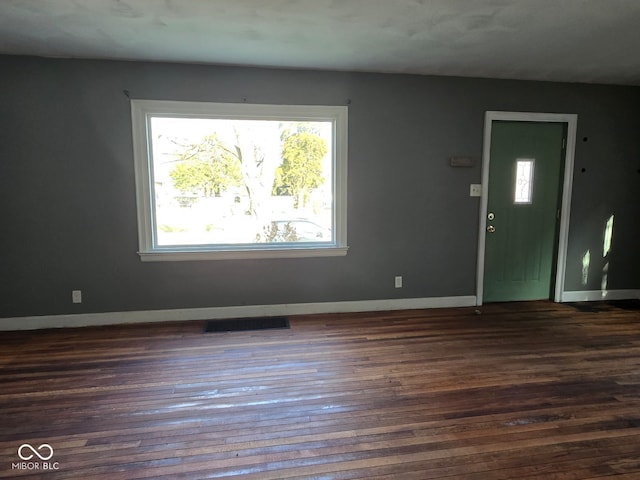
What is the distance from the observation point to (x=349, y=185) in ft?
12.1

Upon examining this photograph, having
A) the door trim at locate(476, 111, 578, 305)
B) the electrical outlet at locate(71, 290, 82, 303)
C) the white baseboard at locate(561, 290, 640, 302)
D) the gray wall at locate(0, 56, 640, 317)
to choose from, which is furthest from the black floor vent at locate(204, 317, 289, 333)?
the white baseboard at locate(561, 290, 640, 302)

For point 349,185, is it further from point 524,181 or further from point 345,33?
point 524,181

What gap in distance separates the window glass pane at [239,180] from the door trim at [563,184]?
1638 millimetres

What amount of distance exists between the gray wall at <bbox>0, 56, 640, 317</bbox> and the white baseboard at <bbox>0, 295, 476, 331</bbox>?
2.7 inches

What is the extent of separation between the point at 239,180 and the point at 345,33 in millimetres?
1651

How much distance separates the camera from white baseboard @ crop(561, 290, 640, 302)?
165 inches

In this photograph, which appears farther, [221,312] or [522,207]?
[522,207]

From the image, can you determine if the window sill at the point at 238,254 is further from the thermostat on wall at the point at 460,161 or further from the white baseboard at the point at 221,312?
the thermostat on wall at the point at 460,161

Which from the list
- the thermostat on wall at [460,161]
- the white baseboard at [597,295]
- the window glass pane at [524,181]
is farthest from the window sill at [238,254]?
the white baseboard at [597,295]

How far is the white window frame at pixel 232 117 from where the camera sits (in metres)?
3.33

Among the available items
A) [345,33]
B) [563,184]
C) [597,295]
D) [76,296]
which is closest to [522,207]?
[563,184]

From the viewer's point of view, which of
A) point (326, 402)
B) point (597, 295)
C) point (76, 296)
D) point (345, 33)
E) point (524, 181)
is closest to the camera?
point (326, 402)

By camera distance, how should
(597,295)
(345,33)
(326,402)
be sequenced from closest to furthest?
(326,402), (345,33), (597,295)

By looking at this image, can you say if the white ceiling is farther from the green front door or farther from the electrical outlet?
the electrical outlet
